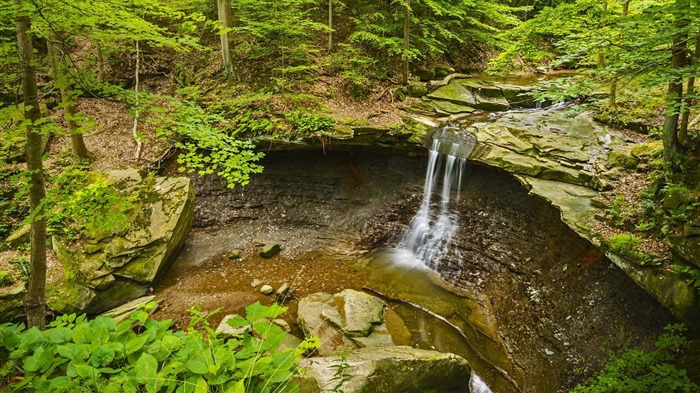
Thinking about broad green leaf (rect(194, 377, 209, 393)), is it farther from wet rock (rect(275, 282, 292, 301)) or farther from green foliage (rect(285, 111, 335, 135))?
green foliage (rect(285, 111, 335, 135))

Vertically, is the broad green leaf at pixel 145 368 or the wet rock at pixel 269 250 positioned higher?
the broad green leaf at pixel 145 368

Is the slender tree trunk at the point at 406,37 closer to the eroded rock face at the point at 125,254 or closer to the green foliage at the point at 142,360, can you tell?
the eroded rock face at the point at 125,254

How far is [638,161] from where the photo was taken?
7035mm

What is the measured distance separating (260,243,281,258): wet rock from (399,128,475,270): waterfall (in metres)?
3.58

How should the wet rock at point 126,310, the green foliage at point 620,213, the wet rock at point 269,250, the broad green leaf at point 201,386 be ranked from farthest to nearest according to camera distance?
the wet rock at point 269,250 < the wet rock at point 126,310 < the green foliage at point 620,213 < the broad green leaf at point 201,386

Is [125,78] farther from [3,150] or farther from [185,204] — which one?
[185,204]

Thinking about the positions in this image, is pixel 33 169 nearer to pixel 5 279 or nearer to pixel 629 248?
pixel 5 279

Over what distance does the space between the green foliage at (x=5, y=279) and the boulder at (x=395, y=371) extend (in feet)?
19.6

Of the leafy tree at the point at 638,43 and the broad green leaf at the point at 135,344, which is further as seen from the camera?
the leafy tree at the point at 638,43

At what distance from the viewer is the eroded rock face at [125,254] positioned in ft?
21.4

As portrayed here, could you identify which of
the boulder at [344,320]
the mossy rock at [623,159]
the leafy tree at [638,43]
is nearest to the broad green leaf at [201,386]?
the boulder at [344,320]

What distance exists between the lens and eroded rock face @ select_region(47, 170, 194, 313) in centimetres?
653

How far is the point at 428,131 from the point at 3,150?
433 inches

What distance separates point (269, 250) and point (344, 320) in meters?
→ 3.41
